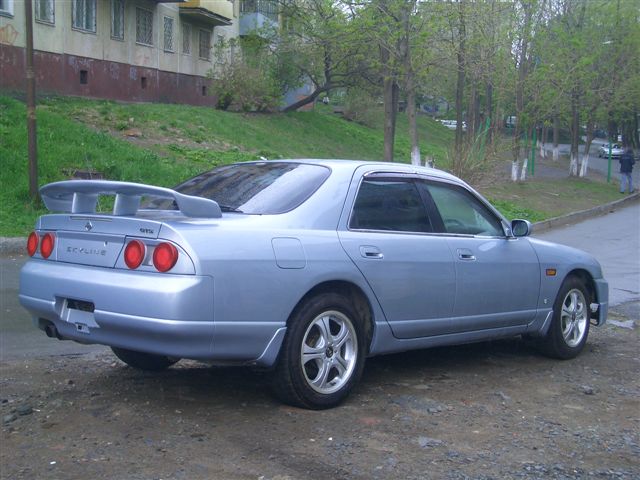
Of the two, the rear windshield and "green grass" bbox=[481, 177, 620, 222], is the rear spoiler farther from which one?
"green grass" bbox=[481, 177, 620, 222]

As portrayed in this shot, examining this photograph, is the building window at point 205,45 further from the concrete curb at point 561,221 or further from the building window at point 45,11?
the concrete curb at point 561,221

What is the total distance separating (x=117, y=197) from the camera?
538cm

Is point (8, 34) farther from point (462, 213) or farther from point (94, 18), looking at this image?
point (462, 213)

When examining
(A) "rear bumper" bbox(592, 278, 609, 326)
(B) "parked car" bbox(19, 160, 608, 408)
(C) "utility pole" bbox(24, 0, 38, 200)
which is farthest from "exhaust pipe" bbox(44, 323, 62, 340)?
(C) "utility pole" bbox(24, 0, 38, 200)

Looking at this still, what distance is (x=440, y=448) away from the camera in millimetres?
4938

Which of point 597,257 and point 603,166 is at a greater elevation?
point 597,257

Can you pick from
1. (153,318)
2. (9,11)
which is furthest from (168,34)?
(153,318)

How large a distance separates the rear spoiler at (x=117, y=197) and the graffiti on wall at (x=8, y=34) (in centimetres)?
1839

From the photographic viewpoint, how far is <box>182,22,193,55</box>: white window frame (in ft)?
107

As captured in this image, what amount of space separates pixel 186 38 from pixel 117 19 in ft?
15.5

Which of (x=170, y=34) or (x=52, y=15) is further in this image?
(x=170, y=34)

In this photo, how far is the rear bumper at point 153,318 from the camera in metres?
4.78

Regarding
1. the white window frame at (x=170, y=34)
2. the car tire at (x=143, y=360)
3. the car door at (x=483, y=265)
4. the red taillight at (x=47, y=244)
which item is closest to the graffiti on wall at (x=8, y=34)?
the white window frame at (x=170, y=34)

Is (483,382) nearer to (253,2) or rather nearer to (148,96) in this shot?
(148,96)
